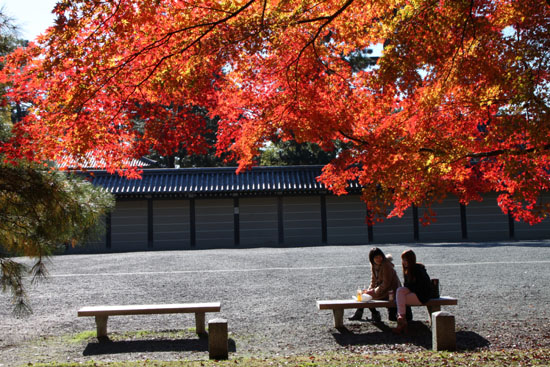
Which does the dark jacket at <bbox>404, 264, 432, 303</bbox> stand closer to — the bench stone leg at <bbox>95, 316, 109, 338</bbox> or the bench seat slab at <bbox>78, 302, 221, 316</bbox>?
the bench seat slab at <bbox>78, 302, 221, 316</bbox>

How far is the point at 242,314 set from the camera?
24.5 feet

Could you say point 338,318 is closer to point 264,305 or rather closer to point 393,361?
point 393,361

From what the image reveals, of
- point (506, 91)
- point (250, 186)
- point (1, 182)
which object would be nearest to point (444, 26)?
point (506, 91)

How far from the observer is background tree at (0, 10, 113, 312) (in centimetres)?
498

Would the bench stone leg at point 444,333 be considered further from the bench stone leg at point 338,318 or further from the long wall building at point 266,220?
the long wall building at point 266,220

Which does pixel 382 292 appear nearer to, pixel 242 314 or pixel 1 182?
pixel 242 314

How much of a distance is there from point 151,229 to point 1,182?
55.3 ft

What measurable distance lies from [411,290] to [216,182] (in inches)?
620

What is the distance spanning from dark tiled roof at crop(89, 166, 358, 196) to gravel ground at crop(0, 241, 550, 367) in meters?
6.47

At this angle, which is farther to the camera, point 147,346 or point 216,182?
point 216,182

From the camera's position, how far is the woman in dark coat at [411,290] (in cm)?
614

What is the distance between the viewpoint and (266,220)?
21.7m

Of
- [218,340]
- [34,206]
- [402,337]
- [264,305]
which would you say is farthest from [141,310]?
[402,337]

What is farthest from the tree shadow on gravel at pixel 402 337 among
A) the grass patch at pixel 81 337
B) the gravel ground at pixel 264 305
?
the grass patch at pixel 81 337
